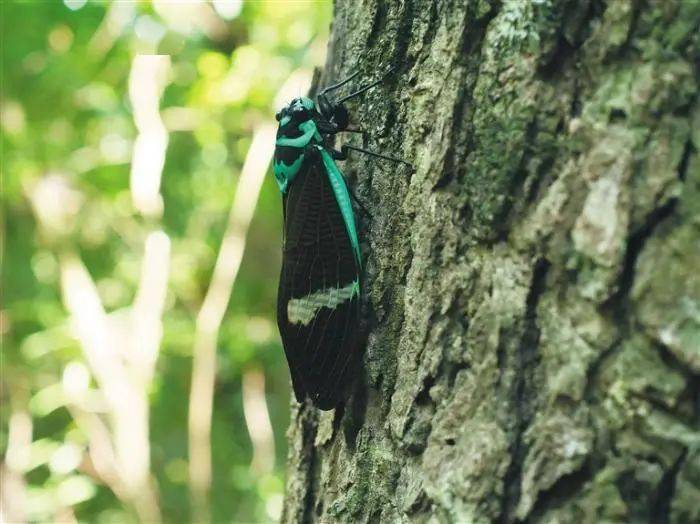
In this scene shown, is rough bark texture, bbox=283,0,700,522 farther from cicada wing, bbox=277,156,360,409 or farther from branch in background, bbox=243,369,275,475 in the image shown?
branch in background, bbox=243,369,275,475

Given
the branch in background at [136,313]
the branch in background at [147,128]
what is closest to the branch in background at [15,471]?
the branch in background at [136,313]

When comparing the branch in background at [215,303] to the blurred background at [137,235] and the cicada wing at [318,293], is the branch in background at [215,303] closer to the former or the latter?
the blurred background at [137,235]

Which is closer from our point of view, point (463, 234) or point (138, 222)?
point (463, 234)

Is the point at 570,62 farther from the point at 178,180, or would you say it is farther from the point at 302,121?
the point at 178,180

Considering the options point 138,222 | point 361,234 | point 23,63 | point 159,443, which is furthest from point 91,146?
point 361,234

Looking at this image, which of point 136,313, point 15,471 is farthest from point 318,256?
point 15,471

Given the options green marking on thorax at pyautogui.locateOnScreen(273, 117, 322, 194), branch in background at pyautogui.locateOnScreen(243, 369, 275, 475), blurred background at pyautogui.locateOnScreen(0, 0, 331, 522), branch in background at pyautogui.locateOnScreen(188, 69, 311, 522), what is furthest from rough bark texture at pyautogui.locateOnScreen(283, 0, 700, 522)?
branch in background at pyautogui.locateOnScreen(243, 369, 275, 475)
